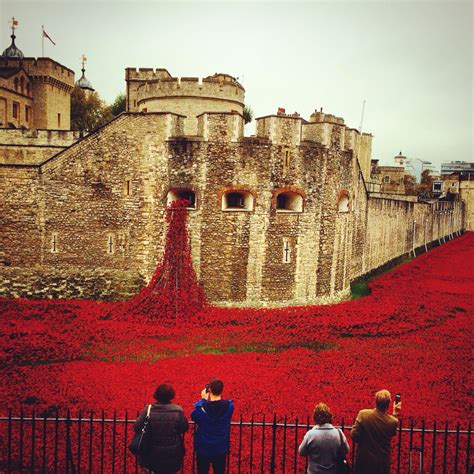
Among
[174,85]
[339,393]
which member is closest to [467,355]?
[339,393]

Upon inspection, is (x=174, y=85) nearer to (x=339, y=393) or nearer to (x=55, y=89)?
(x=339, y=393)

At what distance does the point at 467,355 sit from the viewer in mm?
13266

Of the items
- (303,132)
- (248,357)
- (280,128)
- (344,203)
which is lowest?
(248,357)

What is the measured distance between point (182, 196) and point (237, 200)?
211 centimetres

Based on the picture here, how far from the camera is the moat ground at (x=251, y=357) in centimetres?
990

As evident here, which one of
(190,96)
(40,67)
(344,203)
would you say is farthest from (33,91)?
(344,203)

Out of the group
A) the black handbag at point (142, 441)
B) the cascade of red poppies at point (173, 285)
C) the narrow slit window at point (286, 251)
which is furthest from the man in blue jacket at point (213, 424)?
the narrow slit window at point (286, 251)

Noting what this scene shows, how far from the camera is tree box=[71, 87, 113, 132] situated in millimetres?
43594

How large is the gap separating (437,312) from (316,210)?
5857 millimetres

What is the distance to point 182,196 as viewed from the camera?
1805cm

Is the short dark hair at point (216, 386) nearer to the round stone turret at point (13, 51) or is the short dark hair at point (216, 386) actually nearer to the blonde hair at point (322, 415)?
the blonde hair at point (322, 415)

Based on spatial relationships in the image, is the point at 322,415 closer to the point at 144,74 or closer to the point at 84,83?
the point at 144,74

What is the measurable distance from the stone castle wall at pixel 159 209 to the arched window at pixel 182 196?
192 millimetres

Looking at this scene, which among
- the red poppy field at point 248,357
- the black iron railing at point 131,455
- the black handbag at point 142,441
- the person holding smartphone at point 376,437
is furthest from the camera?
the red poppy field at point 248,357
